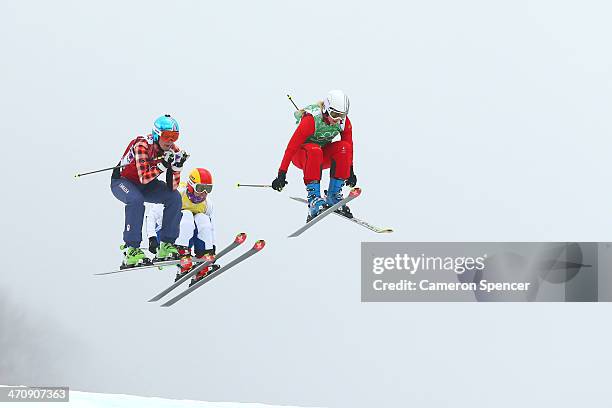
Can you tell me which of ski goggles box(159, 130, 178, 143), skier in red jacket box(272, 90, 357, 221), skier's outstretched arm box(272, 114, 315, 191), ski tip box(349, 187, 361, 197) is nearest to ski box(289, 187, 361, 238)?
ski tip box(349, 187, 361, 197)

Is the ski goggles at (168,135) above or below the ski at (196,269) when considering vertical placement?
above

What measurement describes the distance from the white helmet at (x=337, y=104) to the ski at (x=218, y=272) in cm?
266

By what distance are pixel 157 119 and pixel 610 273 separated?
1034 cm

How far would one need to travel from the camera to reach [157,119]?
16219 millimetres

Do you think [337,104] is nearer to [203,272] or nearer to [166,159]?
[166,159]

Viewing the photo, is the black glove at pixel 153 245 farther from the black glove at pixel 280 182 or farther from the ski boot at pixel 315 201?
the ski boot at pixel 315 201

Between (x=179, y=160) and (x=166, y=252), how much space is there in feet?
4.99

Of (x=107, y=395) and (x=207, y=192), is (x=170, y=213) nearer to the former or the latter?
(x=207, y=192)

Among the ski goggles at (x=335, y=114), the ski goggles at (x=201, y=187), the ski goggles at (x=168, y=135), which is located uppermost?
the ski goggles at (x=335, y=114)

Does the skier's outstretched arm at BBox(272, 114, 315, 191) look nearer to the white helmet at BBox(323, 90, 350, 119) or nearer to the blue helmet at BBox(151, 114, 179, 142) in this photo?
the white helmet at BBox(323, 90, 350, 119)

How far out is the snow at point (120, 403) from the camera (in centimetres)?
1648

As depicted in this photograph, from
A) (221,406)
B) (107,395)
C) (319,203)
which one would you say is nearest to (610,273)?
(319,203)

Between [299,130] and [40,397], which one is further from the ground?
[299,130]

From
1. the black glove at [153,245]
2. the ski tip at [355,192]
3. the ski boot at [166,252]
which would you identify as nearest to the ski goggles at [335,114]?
the ski tip at [355,192]
